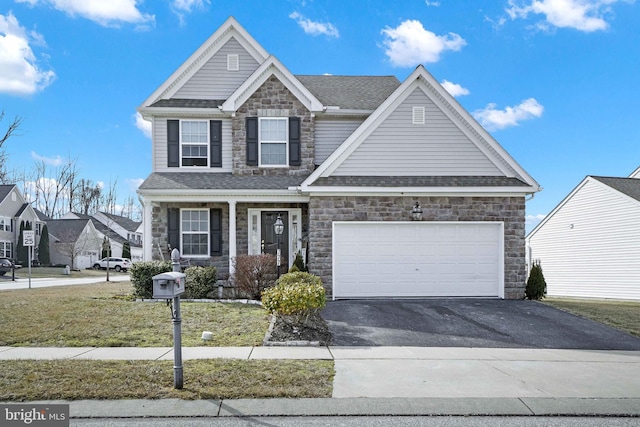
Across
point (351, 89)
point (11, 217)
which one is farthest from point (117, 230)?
point (351, 89)

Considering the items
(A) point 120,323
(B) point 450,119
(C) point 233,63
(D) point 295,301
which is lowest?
(A) point 120,323

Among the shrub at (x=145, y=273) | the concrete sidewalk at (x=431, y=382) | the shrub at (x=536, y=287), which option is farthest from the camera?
the shrub at (x=536, y=287)

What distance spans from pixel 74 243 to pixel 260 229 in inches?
1415

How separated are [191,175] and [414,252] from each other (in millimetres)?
7656

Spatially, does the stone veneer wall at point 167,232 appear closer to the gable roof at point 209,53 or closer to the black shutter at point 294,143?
the black shutter at point 294,143

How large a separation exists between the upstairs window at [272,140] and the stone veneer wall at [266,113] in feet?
0.66

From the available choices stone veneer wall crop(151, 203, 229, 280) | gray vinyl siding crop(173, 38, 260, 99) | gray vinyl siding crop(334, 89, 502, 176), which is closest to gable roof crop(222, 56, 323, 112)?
gray vinyl siding crop(173, 38, 260, 99)

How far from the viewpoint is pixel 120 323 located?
32.2ft

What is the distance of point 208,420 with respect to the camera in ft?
15.7

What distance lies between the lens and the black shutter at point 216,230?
49.1ft

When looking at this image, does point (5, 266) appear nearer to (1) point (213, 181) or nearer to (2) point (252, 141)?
(1) point (213, 181)

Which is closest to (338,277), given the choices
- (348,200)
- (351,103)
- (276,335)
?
(348,200)

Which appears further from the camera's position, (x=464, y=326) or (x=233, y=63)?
(x=233, y=63)

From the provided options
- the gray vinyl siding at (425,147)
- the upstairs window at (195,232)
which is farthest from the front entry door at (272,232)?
the gray vinyl siding at (425,147)
